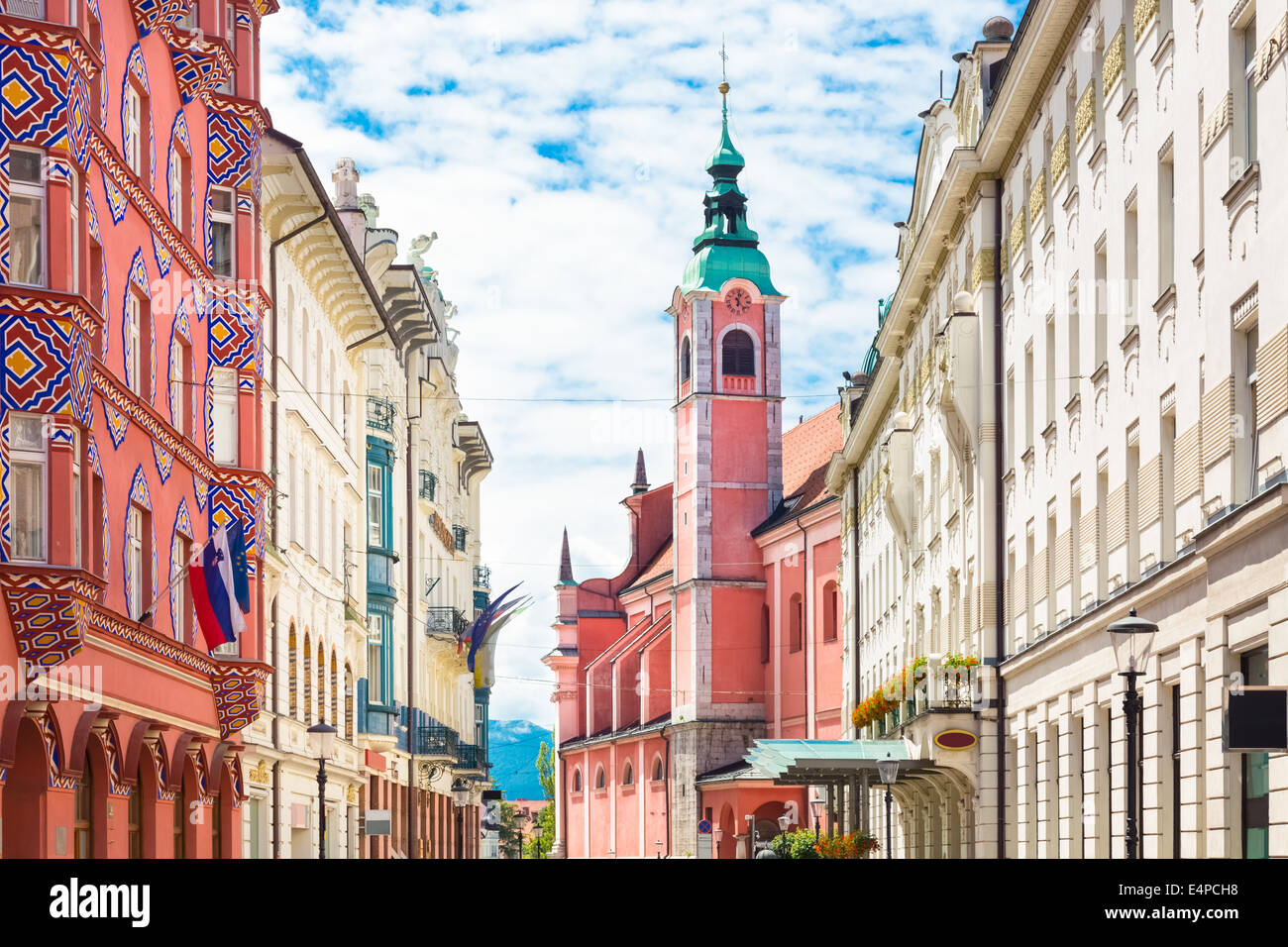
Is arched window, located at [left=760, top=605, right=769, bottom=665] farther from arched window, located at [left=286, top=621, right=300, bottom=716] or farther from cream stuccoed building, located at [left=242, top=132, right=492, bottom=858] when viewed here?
arched window, located at [left=286, top=621, right=300, bottom=716]

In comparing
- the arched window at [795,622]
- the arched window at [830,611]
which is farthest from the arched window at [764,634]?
the arched window at [830,611]

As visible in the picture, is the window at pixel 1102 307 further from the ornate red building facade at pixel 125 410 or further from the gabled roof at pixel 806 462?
the gabled roof at pixel 806 462

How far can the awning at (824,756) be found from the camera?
43503mm

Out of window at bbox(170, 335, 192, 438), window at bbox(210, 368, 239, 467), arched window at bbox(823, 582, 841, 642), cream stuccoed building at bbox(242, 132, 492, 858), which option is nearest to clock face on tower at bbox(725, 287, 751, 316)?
arched window at bbox(823, 582, 841, 642)

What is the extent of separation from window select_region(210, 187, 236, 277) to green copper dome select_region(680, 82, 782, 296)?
218ft

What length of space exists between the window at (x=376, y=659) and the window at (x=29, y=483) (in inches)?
1182

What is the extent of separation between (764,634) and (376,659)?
46.1 m

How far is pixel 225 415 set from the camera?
99.1ft

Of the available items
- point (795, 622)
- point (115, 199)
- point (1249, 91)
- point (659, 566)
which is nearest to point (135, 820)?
point (115, 199)

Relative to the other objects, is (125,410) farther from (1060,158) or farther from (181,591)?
(1060,158)
